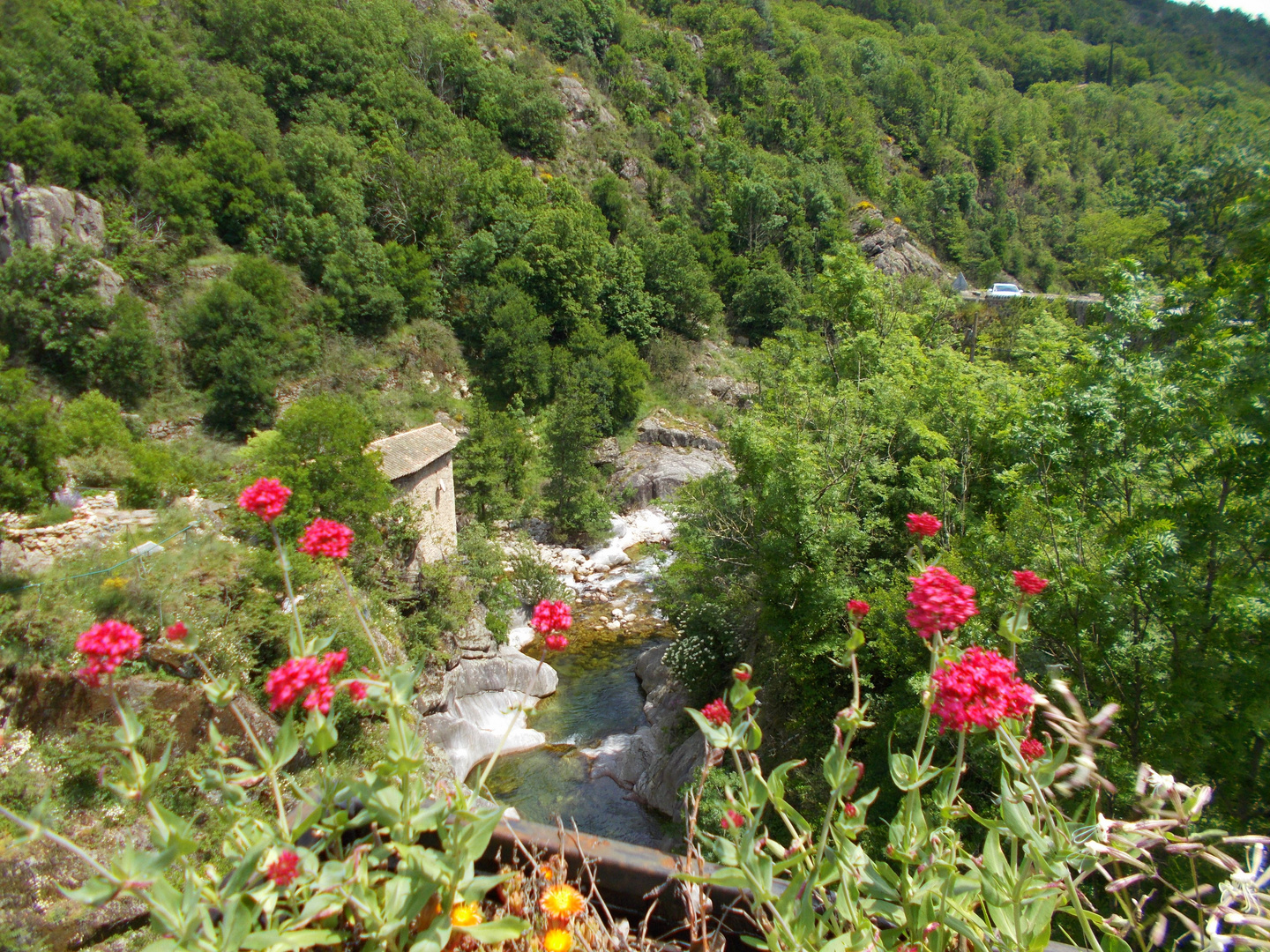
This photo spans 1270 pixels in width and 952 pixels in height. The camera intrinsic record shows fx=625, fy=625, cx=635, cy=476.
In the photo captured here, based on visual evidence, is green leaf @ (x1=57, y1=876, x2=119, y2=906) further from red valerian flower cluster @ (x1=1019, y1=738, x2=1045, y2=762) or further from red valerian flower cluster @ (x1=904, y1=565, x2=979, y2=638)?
red valerian flower cluster @ (x1=1019, y1=738, x2=1045, y2=762)

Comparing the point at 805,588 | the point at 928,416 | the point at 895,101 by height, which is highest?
the point at 895,101

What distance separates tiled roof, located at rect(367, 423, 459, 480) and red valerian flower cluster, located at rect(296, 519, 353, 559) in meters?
12.5

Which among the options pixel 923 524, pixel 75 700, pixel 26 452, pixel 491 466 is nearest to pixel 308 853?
pixel 923 524

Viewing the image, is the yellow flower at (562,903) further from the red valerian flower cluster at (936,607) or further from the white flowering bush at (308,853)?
the red valerian flower cluster at (936,607)

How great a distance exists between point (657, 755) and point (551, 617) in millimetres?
10866

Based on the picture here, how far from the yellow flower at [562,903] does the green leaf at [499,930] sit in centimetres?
23

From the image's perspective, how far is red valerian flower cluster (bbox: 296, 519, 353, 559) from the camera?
1.91 meters

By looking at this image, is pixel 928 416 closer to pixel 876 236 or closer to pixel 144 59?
pixel 144 59

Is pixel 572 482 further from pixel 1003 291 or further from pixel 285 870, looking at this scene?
pixel 1003 291

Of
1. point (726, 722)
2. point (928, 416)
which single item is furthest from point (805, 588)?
point (726, 722)

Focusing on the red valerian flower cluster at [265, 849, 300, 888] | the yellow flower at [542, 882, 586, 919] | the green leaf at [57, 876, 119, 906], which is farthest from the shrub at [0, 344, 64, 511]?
the yellow flower at [542, 882, 586, 919]

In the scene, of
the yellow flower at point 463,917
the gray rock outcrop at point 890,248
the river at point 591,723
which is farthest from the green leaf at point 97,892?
the gray rock outcrop at point 890,248

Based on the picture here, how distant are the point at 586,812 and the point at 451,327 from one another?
2291cm

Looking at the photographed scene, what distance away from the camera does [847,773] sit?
1426 mm
